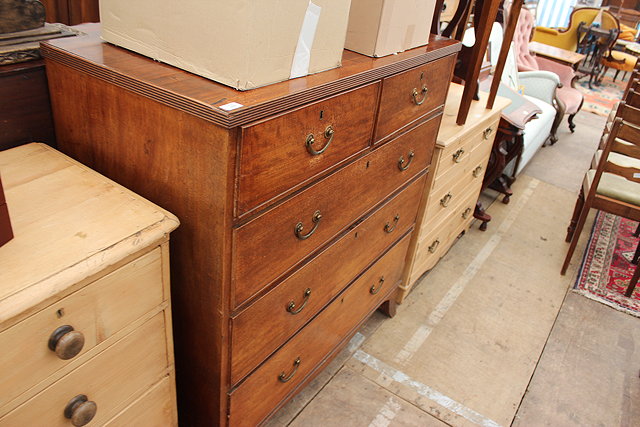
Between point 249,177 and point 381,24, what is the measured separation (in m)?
0.68

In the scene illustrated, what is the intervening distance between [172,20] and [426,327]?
6.20 ft

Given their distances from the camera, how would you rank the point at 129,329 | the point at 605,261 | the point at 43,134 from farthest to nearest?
the point at 605,261, the point at 43,134, the point at 129,329

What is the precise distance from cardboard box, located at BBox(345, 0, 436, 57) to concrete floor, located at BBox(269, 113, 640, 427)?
134 centimetres

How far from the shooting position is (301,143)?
1.25 metres

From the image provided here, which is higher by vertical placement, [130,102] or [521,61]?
[130,102]

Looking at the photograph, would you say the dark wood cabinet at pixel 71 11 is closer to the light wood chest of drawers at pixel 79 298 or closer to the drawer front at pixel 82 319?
the light wood chest of drawers at pixel 79 298

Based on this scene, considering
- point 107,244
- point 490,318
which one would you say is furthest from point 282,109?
point 490,318

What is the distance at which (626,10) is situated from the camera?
376 inches

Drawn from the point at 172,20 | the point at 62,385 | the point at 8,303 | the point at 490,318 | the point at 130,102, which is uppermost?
the point at 172,20

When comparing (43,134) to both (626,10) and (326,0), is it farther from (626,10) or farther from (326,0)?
(626,10)

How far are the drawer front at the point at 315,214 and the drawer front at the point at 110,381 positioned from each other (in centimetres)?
22

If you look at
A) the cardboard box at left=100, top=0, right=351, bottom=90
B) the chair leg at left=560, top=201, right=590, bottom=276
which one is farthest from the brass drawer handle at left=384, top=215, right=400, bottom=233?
the chair leg at left=560, top=201, right=590, bottom=276

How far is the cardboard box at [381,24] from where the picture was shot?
1480 mm

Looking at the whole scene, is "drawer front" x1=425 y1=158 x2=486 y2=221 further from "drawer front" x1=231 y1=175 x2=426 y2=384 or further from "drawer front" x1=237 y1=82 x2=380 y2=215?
"drawer front" x1=237 y1=82 x2=380 y2=215
